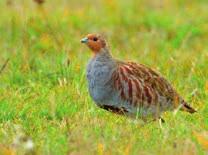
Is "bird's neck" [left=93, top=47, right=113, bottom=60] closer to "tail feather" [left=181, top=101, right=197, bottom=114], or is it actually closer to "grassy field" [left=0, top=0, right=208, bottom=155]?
"grassy field" [left=0, top=0, right=208, bottom=155]

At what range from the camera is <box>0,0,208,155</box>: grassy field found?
655 cm

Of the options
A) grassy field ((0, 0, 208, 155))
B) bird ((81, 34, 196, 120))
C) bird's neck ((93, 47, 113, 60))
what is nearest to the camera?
grassy field ((0, 0, 208, 155))

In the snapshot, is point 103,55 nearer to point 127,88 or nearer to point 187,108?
point 127,88

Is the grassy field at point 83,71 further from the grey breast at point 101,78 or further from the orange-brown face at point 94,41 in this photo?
the orange-brown face at point 94,41

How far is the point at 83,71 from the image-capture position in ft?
30.3

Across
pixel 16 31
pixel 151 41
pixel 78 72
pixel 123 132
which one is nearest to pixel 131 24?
pixel 151 41

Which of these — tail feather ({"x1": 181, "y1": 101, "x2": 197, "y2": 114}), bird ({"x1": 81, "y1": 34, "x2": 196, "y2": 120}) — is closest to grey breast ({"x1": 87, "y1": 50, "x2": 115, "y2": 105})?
bird ({"x1": 81, "y1": 34, "x2": 196, "y2": 120})

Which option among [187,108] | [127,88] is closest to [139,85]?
[127,88]

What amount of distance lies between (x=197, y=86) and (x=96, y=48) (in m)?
1.48

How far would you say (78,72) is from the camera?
9250 millimetres

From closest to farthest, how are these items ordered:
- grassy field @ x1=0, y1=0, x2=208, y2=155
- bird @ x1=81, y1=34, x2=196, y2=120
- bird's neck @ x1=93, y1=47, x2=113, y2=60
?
grassy field @ x1=0, y1=0, x2=208, y2=155 → bird @ x1=81, y1=34, x2=196, y2=120 → bird's neck @ x1=93, y1=47, x2=113, y2=60

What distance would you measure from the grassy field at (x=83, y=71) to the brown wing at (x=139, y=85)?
0.19 meters

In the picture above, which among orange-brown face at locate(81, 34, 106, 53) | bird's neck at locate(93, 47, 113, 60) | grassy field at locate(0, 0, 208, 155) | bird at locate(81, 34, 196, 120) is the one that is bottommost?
→ grassy field at locate(0, 0, 208, 155)

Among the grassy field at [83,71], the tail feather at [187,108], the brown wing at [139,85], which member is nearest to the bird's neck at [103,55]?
the brown wing at [139,85]
